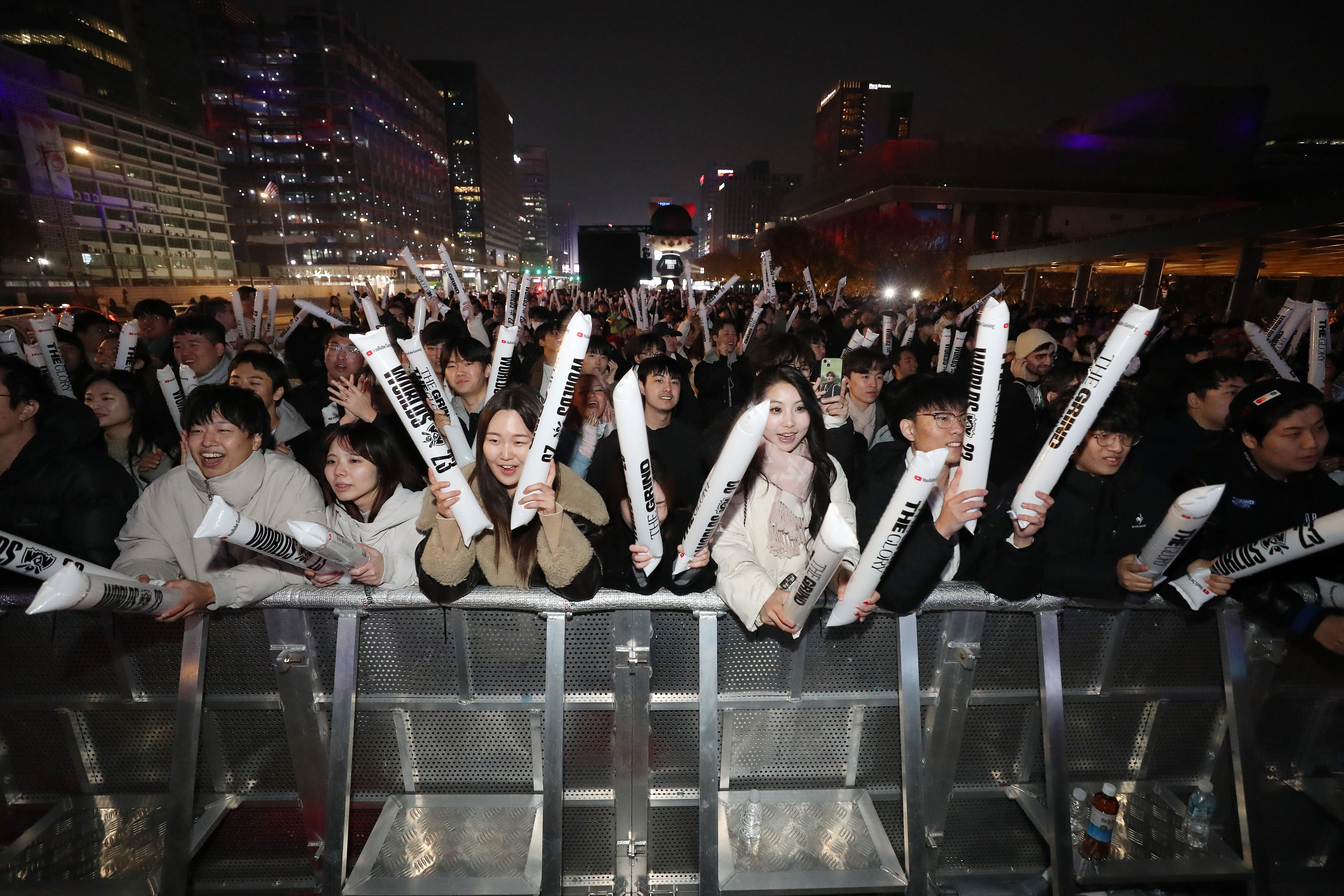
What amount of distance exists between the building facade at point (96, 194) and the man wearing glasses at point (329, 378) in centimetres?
4117

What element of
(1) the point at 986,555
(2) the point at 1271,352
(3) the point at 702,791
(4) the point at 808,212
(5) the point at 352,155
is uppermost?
(5) the point at 352,155

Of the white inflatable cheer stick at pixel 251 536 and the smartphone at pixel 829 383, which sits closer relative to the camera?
the white inflatable cheer stick at pixel 251 536

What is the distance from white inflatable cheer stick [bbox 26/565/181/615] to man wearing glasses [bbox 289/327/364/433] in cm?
305

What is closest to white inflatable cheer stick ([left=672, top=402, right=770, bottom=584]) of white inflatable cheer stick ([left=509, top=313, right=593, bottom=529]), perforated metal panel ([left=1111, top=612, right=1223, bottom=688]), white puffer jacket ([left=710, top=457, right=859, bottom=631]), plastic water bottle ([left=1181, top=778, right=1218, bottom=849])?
white puffer jacket ([left=710, top=457, right=859, bottom=631])

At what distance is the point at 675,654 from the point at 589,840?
1.02 m

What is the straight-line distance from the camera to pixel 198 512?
118 inches

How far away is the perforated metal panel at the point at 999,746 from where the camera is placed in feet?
8.83

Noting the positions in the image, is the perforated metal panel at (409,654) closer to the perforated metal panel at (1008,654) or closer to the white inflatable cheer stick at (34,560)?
the white inflatable cheer stick at (34,560)

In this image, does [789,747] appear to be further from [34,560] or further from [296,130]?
[296,130]

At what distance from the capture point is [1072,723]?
2732mm

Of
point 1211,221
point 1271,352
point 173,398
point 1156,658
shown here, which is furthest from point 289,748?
point 1211,221

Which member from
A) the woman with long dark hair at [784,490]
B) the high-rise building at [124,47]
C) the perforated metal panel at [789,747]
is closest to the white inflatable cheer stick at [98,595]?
the woman with long dark hair at [784,490]

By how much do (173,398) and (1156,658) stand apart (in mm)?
5744

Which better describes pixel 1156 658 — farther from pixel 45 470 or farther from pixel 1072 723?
pixel 45 470
